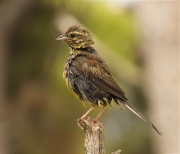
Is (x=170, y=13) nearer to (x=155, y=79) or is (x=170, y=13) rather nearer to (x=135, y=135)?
(x=155, y=79)

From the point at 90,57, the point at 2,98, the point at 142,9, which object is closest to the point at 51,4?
the point at 2,98

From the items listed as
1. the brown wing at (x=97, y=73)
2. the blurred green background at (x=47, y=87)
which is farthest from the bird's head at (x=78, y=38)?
the blurred green background at (x=47, y=87)

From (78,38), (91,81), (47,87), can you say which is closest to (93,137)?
(91,81)

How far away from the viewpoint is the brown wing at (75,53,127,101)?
24.8 ft

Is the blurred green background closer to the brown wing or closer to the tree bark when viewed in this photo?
the brown wing

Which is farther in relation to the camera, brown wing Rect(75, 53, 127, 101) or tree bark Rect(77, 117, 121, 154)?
brown wing Rect(75, 53, 127, 101)

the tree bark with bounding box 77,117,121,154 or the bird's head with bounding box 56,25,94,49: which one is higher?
the bird's head with bounding box 56,25,94,49

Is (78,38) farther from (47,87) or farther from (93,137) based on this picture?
(47,87)

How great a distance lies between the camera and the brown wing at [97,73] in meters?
7.55

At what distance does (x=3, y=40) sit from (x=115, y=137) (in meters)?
4.55

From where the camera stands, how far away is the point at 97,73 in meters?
7.67

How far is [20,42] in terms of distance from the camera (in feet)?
54.1

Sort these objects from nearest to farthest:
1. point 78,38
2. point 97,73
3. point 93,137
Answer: point 93,137 → point 97,73 → point 78,38

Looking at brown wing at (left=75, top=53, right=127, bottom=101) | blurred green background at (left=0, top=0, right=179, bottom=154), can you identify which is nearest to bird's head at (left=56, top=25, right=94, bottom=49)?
brown wing at (left=75, top=53, right=127, bottom=101)
